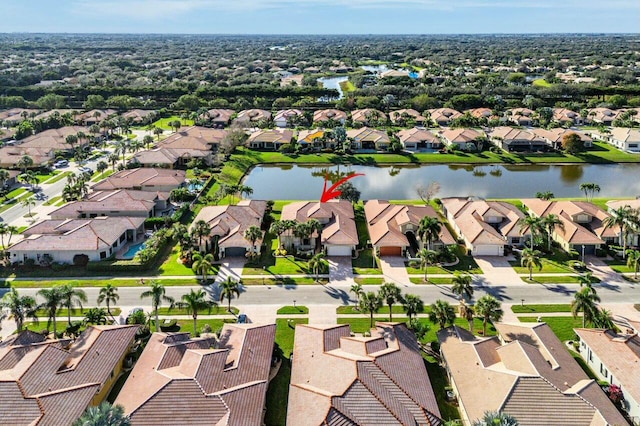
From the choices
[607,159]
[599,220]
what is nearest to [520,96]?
[607,159]

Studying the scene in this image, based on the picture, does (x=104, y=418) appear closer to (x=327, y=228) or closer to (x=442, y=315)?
(x=442, y=315)

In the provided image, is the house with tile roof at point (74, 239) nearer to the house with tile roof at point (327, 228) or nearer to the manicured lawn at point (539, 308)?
the house with tile roof at point (327, 228)

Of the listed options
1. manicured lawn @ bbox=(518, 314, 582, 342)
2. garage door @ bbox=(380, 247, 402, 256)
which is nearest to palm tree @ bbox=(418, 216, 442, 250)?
garage door @ bbox=(380, 247, 402, 256)

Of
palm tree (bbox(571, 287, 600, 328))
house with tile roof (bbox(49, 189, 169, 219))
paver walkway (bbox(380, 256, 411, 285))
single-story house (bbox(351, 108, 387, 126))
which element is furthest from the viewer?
single-story house (bbox(351, 108, 387, 126))

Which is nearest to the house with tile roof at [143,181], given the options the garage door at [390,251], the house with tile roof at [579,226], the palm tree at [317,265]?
the palm tree at [317,265]

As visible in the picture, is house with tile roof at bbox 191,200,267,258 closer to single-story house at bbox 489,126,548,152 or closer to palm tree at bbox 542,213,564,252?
palm tree at bbox 542,213,564,252

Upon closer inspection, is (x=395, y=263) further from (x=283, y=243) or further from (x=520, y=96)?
(x=520, y=96)
